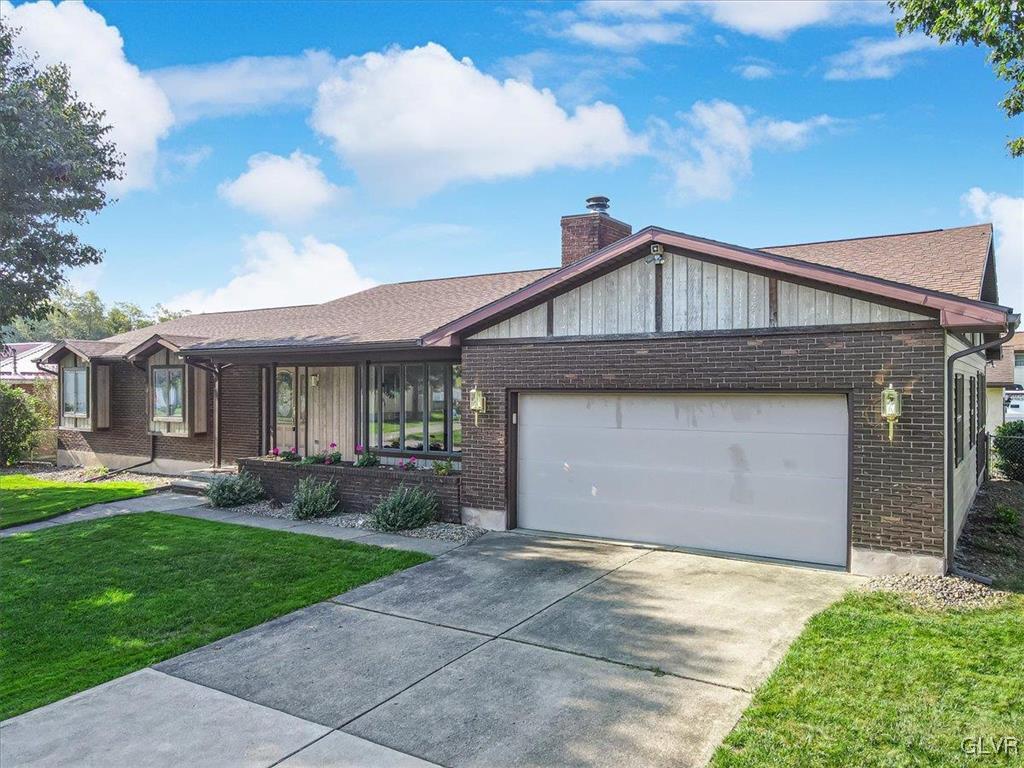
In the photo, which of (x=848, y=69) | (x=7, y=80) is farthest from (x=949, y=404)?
(x=7, y=80)

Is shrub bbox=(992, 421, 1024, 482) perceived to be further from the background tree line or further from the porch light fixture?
the background tree line

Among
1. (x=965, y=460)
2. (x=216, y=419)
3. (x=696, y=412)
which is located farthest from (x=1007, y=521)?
(x=216, y=419)

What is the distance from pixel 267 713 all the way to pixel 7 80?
15.3m

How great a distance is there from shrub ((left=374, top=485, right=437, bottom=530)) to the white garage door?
4.78ft

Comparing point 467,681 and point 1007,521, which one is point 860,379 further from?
point 467,681

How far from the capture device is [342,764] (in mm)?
3975

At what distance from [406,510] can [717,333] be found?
5.26m

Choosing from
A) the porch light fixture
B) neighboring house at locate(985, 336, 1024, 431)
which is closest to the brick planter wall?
the porch light fixture

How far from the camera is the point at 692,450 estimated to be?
8.76 meters

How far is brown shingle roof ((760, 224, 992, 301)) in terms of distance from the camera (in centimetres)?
843

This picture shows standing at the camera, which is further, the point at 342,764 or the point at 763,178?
the point at 763,178

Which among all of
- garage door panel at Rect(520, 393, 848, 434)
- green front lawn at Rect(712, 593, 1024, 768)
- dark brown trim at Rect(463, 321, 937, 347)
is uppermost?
dark brown trim at Rect(463, 321, 937, 347)

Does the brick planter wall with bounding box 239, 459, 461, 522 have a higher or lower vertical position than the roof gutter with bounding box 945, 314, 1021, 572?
lower

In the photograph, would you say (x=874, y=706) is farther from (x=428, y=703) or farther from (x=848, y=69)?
(x=848, y=69)
